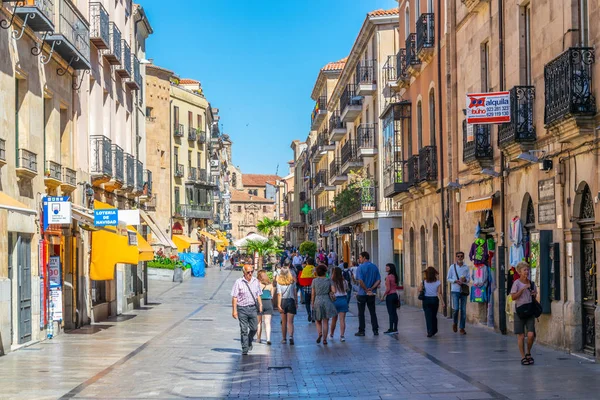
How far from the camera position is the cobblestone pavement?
1241cm

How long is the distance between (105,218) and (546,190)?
32.7 ft

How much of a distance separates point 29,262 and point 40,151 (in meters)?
2.36

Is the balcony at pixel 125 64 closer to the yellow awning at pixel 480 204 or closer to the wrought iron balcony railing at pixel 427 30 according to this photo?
the wrought iron balcony railing at pixel 427 30

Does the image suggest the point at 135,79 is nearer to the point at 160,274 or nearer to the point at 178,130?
the point at 160,274

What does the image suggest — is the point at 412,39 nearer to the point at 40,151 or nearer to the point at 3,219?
the point at 40,151

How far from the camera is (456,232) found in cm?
2533

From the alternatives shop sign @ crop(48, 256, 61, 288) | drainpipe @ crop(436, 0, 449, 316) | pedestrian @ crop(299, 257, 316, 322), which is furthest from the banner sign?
shop sign @ crop(48, 256, 61, 288)

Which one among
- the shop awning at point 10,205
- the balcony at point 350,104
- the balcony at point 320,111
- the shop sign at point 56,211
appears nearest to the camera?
the shop awning at point 10,205

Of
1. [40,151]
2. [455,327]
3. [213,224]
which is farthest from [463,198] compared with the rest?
[213,224]

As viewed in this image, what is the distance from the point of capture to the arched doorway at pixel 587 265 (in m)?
15.5

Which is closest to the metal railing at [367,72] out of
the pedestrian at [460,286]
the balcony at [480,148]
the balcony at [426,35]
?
the balcony at [426,35]

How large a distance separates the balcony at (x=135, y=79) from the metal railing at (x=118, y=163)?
3.36 m

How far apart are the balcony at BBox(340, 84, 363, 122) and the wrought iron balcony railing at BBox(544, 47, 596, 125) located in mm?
29546

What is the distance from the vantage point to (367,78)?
1699 inches
